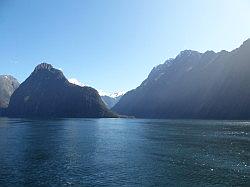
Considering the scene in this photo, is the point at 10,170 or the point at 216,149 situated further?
the point at 216,149

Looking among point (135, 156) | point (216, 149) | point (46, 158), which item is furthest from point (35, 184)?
point (216, 149)

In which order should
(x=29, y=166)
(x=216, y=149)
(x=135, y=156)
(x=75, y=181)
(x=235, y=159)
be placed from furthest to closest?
(x=216, y=149) → (x=135, y=156) → (x=235, y=159) → (x=29, y=166) → (x=75, y=181)

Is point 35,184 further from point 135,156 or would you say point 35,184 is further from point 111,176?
point 135,156

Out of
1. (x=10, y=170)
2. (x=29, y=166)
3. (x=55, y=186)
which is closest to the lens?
(x=55, y=186)

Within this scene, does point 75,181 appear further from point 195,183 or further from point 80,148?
point 80,148

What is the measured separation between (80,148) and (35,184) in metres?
53.7

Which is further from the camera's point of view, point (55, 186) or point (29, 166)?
point (29, 166)

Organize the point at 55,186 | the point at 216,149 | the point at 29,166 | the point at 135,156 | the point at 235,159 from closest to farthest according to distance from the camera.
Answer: the point at 55,186
the point at 29,166
the point at 235,159
the point at 135,156
the point at 216,149

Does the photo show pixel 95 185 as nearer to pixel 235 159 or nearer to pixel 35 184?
pixel 35 184

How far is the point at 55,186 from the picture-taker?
66438 millimetres

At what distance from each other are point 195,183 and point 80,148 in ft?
197

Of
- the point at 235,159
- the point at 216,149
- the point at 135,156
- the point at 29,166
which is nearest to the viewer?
the point at 29,166

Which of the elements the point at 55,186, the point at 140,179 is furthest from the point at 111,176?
the point at 55,186

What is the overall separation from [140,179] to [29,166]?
29692 mm
